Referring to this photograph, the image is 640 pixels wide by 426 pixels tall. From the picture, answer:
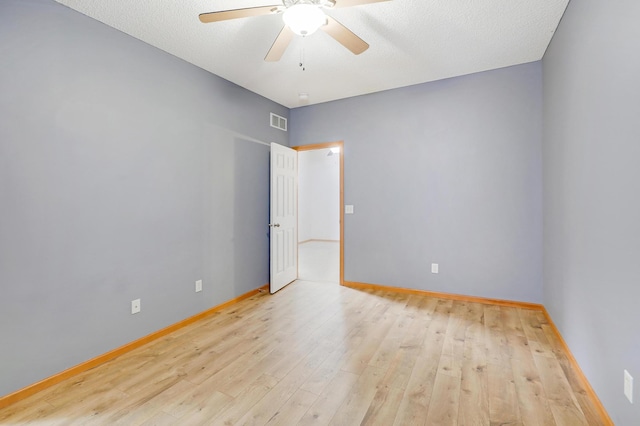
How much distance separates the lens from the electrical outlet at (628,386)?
1393mm

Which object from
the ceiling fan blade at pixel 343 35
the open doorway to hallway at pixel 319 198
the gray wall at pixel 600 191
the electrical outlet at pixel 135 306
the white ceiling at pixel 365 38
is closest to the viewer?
the gray wall at pixel 600 191

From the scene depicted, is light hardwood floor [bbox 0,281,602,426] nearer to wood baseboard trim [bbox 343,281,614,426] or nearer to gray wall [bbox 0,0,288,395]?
wood baseboard trim [bbox 343,281,614,426]

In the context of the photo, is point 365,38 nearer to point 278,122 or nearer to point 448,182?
point 448,182

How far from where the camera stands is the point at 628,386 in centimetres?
142

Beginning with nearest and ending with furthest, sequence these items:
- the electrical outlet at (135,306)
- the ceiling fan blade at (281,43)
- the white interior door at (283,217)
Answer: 1. the ceiling fan blade at (281,43)
2. the electrical outlet at (135,306)
3. the white interior door at (283,217)

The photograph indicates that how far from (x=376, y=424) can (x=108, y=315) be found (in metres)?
2.25

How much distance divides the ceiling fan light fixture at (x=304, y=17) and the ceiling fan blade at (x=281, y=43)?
0.64ft

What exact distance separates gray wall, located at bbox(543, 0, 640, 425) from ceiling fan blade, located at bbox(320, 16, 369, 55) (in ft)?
4.59

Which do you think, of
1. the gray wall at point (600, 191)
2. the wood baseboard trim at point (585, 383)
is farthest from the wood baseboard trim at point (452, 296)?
the gray wall at point (600, 191)

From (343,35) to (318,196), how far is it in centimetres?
720

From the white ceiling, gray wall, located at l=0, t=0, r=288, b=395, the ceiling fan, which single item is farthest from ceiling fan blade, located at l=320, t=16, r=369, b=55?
gray wall, located at l=0, t=0, r=288, b=395

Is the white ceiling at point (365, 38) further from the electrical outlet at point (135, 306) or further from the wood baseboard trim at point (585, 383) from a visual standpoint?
the wood baseboard trim at point (585, 383)

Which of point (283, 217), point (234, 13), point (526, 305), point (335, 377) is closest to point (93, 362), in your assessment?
point (335, 377)

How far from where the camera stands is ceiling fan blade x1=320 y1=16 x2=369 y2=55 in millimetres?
1912
